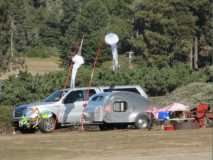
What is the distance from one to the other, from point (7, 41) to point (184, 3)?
27340mm

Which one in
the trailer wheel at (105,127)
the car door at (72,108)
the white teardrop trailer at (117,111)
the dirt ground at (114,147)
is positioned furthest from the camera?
the car door at (72,108)

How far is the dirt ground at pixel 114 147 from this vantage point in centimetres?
1706

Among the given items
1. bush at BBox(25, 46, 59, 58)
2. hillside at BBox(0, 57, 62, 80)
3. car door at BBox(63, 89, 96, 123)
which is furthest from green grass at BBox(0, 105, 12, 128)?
bush at BBox(25, 46, 59, 58)

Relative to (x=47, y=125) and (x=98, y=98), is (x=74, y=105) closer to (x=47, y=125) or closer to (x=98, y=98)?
(x=98, y=98)

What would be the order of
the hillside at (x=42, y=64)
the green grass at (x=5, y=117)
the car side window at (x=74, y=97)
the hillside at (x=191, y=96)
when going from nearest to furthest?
the car side window at (x=74, y=97) < the green grass at (x=5, y=117) < the hillside at (x=191, y=96) < the hillside at (x=42, y=64)

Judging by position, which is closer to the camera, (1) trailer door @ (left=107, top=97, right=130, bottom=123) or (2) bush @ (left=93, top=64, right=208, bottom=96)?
(1) trailer door @ (left=107, top=97, right=130, bottom=123)

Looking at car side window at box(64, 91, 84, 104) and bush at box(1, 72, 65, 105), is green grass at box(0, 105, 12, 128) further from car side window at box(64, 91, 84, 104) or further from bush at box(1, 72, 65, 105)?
bush at box(1, 72, 65, 105)

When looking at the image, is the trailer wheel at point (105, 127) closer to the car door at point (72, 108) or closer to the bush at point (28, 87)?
the car door at point (72, 108)

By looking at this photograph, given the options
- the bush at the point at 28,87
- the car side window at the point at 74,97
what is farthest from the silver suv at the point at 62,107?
the bush at the point at 28,87

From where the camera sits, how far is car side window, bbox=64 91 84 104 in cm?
2942

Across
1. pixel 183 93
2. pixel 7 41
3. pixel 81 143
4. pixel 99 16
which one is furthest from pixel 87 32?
pixel 81 143

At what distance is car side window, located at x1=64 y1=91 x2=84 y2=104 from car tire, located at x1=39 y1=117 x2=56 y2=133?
1.14 meters

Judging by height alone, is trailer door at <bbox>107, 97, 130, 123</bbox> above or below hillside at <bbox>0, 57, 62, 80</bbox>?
below

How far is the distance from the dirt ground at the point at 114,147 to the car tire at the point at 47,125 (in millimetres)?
4861
